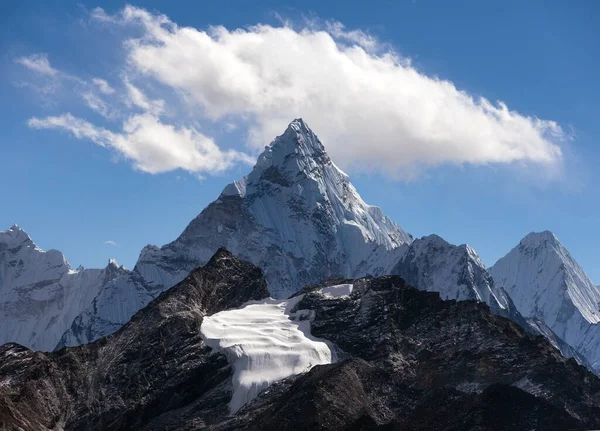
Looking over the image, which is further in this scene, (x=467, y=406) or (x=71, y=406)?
(x=71, y=406)

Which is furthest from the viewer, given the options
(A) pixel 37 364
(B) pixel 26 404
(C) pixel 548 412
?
(A) pixel 37 364

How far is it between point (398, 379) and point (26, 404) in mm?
59720

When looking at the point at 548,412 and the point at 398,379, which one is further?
the point at 398,379

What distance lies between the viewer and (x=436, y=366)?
19450 centimetres

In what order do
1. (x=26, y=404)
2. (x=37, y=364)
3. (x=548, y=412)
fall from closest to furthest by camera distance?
(x=548, y=412)
(x=26, y=404)
(x=37, y=364)

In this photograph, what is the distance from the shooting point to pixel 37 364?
199125 mm

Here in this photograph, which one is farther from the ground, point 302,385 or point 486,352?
point 486,352

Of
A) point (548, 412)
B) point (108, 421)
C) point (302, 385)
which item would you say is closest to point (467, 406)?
point (548, 412)

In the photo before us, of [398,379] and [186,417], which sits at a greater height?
[398,379]

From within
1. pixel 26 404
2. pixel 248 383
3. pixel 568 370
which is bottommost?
pixel 26 404

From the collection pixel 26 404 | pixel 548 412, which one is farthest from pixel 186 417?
pixel 548 412

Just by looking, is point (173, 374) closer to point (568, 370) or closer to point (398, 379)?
point (398, 379)

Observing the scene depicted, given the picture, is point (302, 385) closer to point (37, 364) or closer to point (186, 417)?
point (186, 417)

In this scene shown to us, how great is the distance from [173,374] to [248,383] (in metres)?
14.9
